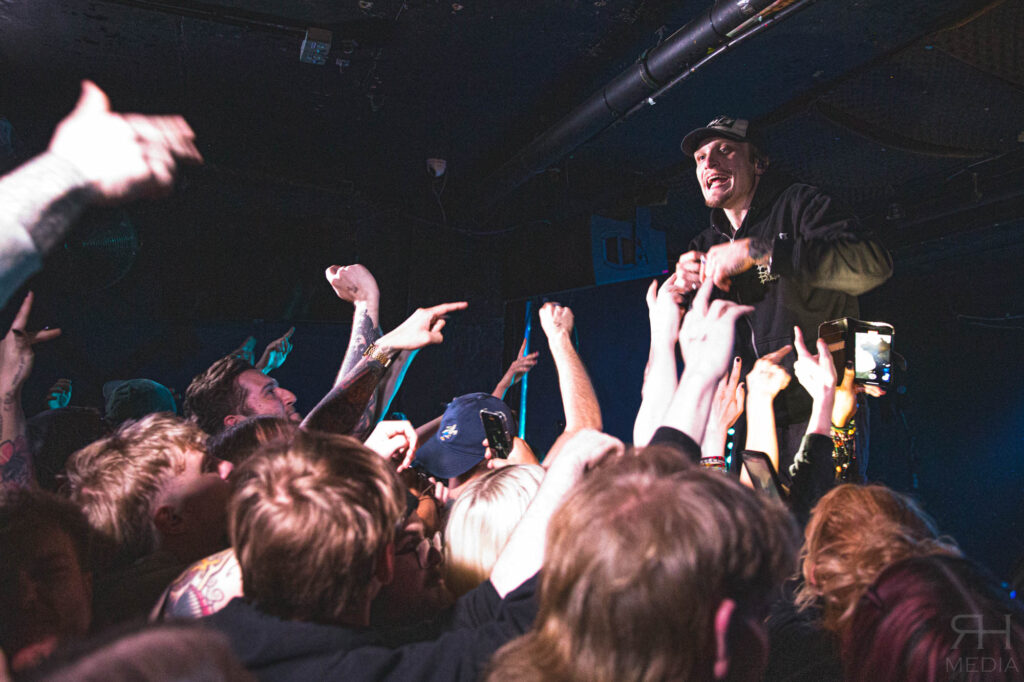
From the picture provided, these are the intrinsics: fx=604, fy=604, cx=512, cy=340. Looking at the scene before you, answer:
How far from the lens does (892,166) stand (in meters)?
3.97

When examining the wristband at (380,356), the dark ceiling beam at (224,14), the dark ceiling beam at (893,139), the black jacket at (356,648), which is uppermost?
the dark ceiling beam at (224,14)

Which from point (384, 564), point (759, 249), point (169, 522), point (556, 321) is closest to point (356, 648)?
point (384, 564)

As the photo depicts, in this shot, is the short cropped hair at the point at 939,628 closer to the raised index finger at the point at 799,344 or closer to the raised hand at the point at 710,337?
the raised hand at the point at 710,337

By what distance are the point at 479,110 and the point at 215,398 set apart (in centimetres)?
229

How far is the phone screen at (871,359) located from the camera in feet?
6.57

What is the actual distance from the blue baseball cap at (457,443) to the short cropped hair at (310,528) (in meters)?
1.33

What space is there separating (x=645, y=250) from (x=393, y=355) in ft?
10.4

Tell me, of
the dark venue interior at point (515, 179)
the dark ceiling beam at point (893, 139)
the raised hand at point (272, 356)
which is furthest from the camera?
the raised hand at point (272, 356)

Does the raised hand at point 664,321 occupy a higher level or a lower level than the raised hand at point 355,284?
→ lower

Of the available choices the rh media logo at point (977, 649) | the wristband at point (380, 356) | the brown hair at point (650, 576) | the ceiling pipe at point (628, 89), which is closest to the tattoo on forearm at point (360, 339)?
the wristband at point (380, 356)

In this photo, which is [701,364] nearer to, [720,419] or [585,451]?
[585,451]

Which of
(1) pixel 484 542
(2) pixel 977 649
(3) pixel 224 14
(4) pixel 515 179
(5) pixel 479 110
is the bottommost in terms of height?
(2) pixel 977 649

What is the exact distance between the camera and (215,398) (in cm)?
Result: 255

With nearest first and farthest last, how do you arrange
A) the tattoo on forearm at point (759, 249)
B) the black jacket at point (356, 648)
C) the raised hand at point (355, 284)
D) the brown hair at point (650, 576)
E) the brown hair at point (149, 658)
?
the brown hair at point (149, 658), the brown hair at point (650, 576), the black jacket at point (356, 648), the tattoo on forearm at point (759, 249), the raised hand at point (355, 284)
